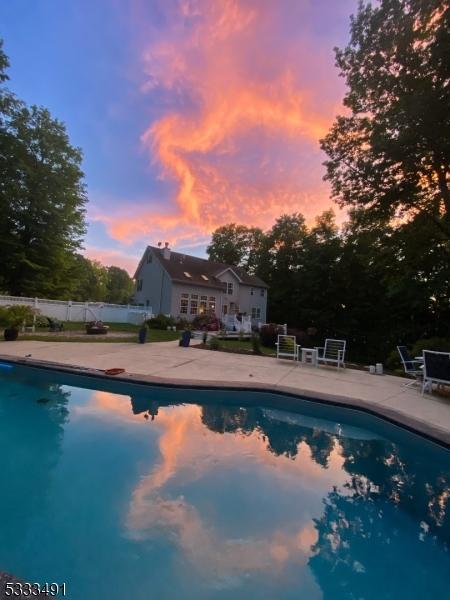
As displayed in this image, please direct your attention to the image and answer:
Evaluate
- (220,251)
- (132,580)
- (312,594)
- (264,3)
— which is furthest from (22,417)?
(220,251)

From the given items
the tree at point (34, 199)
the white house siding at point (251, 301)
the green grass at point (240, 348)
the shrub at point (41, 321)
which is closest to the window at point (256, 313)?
the white house siding at point (251, 301)

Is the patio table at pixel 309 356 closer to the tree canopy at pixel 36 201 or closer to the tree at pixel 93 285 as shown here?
the tree canopy at pixel 36 201

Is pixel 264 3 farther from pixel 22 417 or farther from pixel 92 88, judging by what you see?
pixel 22 417

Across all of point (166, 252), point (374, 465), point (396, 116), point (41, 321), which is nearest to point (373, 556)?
point (374, 465)

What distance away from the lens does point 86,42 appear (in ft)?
40.8

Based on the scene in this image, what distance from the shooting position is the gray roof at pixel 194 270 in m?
27.7

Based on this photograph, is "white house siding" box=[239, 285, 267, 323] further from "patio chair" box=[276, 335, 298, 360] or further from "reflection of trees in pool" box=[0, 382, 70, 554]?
"reflection of trees in pool" box=[0, 382, 70, 554]

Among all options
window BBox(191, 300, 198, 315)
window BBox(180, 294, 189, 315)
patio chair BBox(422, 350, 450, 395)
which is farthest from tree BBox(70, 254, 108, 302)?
patio chair BBox(422, 350, 450, 395)

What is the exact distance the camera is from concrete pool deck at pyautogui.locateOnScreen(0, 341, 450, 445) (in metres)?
6.46

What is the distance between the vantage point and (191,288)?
Result: 27.8 meters

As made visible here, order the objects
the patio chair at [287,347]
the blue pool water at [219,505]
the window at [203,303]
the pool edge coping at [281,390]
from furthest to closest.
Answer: the window at [203,303] → the patio chair at [287,347] → the pool edge coping at [281,390] → the blue pool water at [219,505]

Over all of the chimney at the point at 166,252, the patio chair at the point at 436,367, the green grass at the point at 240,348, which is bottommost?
the green grass at the point at 240,348

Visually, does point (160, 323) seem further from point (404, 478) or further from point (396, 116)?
point (404, 478)

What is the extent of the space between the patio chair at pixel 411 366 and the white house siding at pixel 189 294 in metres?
18.6
